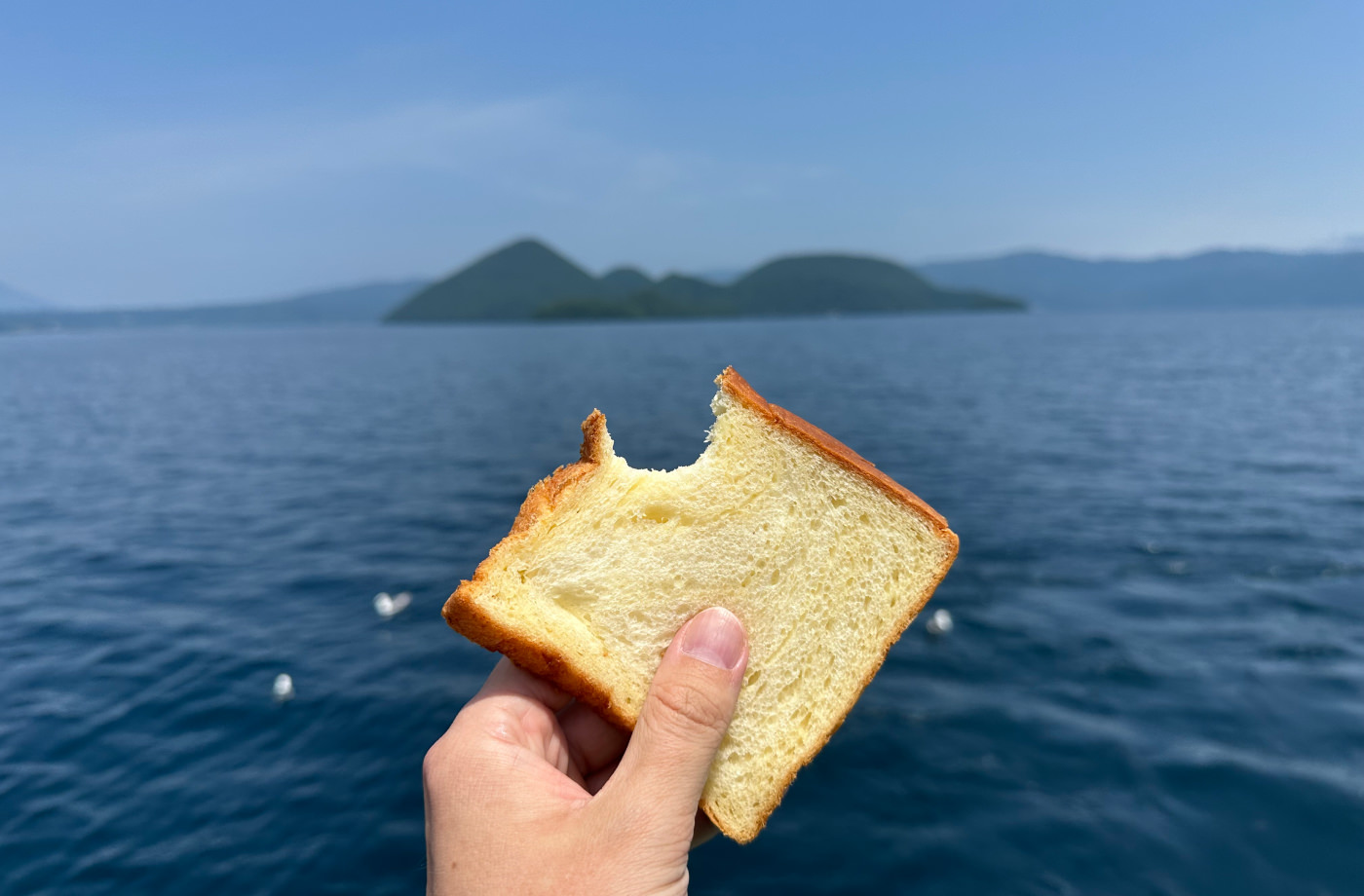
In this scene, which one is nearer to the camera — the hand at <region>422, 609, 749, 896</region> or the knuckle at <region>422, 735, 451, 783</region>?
the hand at <region>422, 609, 749, 896</region>

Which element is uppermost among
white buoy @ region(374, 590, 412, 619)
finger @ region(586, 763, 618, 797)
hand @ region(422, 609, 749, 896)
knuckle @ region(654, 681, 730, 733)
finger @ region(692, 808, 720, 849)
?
knuckle @ region(654, 681, 730, 733)

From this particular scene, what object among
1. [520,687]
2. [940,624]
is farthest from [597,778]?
[940,624]

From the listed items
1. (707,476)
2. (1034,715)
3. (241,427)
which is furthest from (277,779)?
(241,427)

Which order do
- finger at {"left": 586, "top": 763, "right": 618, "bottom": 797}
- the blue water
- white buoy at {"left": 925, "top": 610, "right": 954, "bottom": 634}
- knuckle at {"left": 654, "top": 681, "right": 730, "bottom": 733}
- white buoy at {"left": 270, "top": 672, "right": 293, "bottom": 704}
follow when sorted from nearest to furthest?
knuckle at {"left": 654, "top": 681, "right": 730, "bottom": 733} < finger at {"left": 586, "top": 763, "right": 618, "bottom": 797} < the blue water < white buoy at {"left": 270, "top": 672, "right": 293, "bottom": 704} < white buoy at {"left": 925, "top": 610, "right": 954, "bottom": 634}

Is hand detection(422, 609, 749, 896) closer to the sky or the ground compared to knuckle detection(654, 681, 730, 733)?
closer to the ground

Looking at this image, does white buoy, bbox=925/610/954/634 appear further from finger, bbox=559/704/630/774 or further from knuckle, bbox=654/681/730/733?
knuckle, bbox=654/681/730/733

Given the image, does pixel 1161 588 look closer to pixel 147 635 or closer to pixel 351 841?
pixel 351 841

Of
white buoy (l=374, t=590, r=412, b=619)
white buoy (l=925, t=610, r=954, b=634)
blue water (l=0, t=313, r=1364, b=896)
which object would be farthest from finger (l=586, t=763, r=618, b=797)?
white buoy (l=374, t=590, r=412, b=619)
